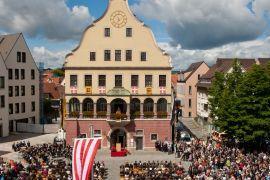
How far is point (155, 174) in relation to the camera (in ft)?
118

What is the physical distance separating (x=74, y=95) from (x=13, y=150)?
9546 millimetres

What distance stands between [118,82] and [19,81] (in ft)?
65.6

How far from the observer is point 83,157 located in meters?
20.4

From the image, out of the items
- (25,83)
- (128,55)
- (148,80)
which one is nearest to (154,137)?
(148,80)

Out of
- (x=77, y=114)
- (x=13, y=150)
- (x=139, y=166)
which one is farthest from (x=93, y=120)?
(x=139, y=166)

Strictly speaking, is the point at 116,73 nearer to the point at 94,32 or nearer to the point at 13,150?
the point at 94,32

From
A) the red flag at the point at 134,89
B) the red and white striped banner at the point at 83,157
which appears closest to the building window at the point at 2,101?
the red flag at the point at 134,89

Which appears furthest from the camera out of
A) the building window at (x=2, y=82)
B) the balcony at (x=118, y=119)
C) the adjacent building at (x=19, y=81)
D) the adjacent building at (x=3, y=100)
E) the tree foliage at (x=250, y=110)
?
the adjacent building at (x=19, y=81)

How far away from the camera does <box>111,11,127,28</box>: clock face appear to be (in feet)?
182

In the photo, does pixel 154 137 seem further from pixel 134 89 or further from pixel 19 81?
pixel 19 81

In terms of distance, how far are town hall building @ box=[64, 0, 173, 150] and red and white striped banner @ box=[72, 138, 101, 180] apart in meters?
34.4

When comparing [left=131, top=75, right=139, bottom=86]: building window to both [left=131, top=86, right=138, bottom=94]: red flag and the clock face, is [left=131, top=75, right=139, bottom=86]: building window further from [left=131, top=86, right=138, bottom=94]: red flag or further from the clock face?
the clock face

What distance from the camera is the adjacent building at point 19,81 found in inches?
2613

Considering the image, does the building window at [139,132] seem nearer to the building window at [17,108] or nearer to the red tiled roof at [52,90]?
the building window at [17,108]
